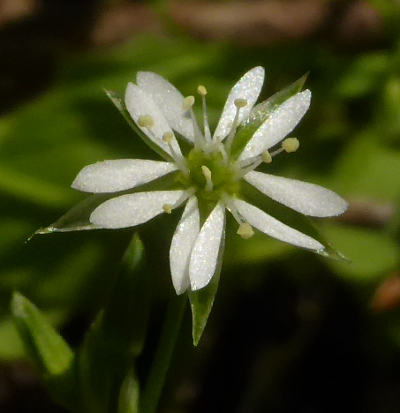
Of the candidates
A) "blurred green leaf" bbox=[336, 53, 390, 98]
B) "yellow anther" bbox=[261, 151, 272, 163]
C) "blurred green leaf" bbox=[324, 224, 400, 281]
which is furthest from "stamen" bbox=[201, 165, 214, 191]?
"blurred green leaf" bbox=[336, 53, 390, 98]

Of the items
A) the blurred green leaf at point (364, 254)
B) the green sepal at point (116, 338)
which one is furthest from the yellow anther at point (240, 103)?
the blurred green leaf at point (364, 254)

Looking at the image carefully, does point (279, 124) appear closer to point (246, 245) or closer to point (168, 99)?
point (168, 99)

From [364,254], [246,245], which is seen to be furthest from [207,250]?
[364,254]

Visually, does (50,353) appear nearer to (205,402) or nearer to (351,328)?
(205,402)

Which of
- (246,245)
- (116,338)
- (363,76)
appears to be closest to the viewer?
(116,338)

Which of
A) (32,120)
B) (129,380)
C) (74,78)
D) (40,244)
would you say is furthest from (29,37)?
(129,380)

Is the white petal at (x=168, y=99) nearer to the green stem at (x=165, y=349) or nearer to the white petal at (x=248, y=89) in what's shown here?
the white petal at (x=248, y=89)

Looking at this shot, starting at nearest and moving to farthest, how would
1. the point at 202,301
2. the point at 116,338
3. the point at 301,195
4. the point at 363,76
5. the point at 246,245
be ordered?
the point at 202,301, the point at 301,195, the point at 116,338, the point at 246,245, the point at 363,76
